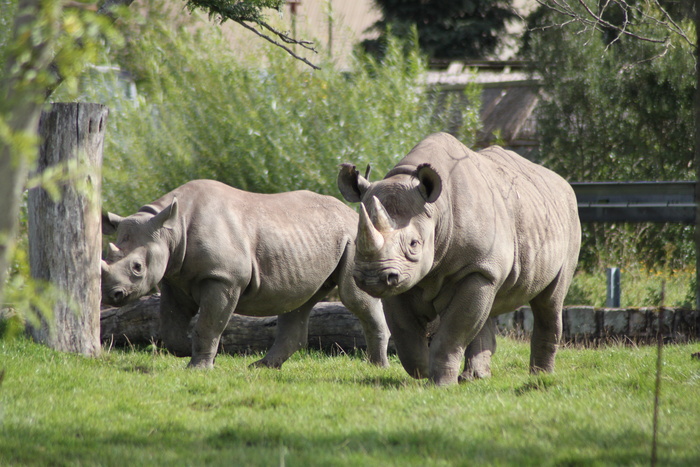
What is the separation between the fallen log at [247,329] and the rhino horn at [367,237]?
3.66 m

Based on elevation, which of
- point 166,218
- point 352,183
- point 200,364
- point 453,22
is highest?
point 453,22

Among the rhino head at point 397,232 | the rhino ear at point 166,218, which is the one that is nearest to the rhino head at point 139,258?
the rhino ear at point 166,218

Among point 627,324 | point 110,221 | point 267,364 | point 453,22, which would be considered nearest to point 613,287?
point 627,324

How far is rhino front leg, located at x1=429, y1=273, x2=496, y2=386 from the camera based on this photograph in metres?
6.35

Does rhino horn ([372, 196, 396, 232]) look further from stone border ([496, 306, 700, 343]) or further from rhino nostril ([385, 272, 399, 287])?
stone border ([496, 306, 700, 343])

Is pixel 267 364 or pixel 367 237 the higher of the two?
pixel 367 237

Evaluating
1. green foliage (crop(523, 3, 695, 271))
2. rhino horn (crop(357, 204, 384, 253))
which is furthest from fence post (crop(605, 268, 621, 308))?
rhino horn (crop(357, 204, 384, 253))

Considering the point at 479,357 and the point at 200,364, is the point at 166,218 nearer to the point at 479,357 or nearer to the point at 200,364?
the point at 200,364

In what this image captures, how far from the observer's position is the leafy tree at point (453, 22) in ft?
84.5

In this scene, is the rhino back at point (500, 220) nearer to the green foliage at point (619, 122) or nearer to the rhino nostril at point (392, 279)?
the rhino nostril at point (392, 279)

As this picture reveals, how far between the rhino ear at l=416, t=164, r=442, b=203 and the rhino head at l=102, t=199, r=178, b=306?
98.8 inches

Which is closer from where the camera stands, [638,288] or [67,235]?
[67,235]

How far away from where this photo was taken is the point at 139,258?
7750 mm

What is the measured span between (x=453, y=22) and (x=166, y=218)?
20.1m
